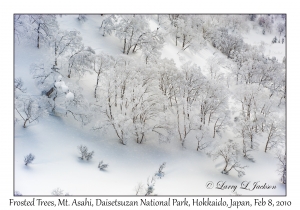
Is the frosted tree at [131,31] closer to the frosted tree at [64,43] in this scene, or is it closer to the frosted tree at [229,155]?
the frosted tree at [64,43]

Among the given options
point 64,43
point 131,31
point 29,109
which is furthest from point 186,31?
point 29,109

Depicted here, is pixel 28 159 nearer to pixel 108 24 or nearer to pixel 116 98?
pixel 116 98

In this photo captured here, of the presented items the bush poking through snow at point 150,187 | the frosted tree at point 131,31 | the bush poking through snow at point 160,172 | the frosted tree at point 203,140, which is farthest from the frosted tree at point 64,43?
the frosted tree at point 203,140

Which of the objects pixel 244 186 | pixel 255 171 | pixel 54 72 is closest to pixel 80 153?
pixel 54 72

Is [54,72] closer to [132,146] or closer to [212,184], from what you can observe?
[132,146]

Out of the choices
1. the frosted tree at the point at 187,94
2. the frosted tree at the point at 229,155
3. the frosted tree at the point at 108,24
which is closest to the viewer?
the frosted tree at the point at 229,155

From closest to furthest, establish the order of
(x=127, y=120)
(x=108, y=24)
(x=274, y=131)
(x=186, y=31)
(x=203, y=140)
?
(x=127, y=120), (x=274, y=131), (x=203, y=140), (x=108, y=24), (x=186, y=31)

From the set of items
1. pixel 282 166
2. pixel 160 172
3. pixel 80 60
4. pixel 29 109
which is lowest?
pixel 160 172
